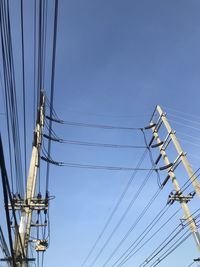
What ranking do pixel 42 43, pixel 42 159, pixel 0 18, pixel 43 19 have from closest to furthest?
pixel 0 18
pixel 43 19
pixel 42 43
pixel 42 159

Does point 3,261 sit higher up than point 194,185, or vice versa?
point 194,185

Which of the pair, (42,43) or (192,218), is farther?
(192,218)

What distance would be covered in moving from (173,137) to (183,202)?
443 cm

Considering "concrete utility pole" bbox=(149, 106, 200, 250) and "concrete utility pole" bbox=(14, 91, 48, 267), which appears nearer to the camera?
"concrete utility pole" bbox=(14, 91, 48, 267)

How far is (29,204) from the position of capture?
13.7m

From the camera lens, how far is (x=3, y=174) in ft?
16.8

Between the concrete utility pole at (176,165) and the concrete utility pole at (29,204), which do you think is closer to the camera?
the concrete utility pole at (29,204)

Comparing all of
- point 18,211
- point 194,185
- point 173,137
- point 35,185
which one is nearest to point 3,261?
point 18,211

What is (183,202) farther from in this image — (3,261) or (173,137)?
(3,261)

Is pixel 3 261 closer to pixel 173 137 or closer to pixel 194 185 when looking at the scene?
pixel 194 185

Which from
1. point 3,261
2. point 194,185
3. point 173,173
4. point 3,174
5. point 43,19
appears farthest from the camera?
point 173,173

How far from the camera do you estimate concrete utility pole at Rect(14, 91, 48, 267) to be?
11.6 meters

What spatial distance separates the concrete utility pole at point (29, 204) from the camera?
38.0 feet

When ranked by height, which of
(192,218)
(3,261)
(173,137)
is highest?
(173,137)
